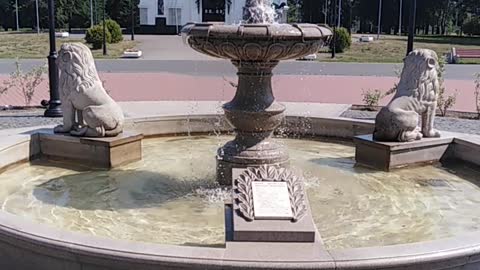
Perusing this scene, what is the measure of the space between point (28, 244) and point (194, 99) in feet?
36.7

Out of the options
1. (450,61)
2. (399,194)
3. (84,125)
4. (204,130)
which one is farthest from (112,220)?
(450,61)

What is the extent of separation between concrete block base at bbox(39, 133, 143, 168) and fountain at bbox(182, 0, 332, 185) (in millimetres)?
1439

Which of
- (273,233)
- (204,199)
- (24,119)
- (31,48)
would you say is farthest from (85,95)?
(31,48)

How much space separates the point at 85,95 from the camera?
24.8 feet

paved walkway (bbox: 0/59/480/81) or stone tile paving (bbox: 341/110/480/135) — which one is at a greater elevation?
paved walkway (bbox: 0/59/480/81)

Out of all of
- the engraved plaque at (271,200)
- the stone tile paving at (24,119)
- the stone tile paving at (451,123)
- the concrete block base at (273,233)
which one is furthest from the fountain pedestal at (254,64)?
the stone tile paving at (24,119)

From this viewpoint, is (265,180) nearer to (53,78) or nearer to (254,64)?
(254,64)

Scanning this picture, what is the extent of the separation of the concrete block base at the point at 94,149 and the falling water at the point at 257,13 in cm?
223

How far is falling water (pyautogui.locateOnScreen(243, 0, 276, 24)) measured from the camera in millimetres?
6754

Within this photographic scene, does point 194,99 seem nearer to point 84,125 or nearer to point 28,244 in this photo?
point 84,125

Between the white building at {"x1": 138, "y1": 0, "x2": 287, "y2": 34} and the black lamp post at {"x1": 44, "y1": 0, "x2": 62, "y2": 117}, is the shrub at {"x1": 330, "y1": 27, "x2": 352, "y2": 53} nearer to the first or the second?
the white building at {"x1": 138, "y1": 0, "x2": 287, "y2": 34}

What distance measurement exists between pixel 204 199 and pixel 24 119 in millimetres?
7096

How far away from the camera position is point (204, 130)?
991 centimetres

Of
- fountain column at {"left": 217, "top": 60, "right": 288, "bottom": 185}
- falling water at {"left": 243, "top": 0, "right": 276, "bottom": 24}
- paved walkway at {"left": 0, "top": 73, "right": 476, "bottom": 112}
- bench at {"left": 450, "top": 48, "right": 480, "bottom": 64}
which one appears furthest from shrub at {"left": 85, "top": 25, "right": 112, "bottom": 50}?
fountain column at {"left": 217, "top": 60, "right": 288, "bottom": 185}
